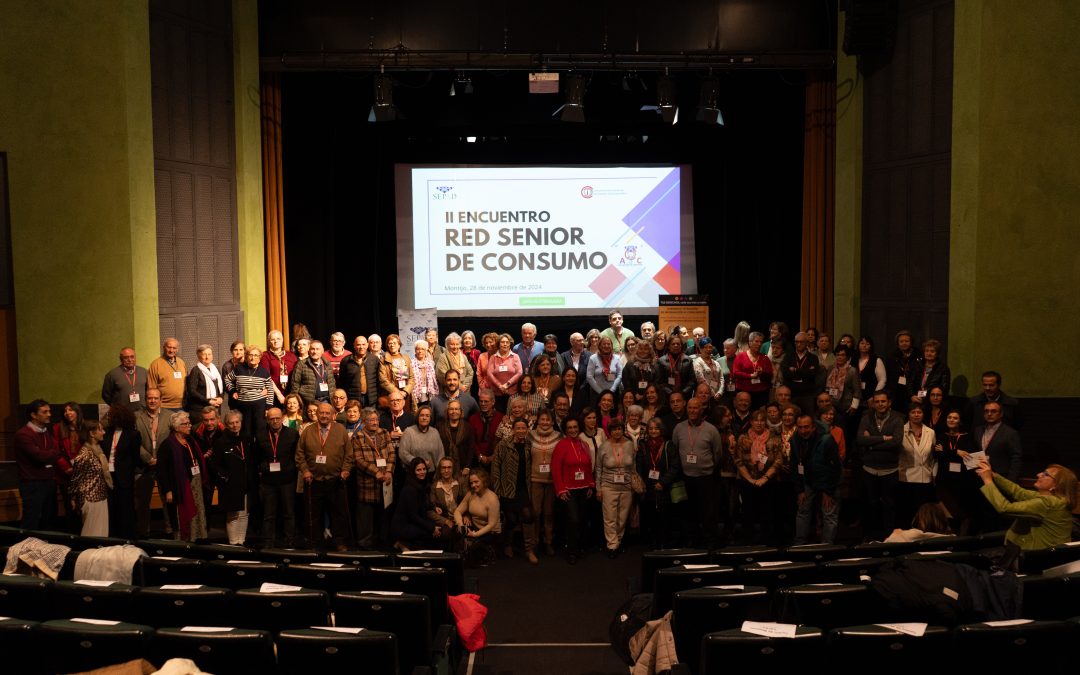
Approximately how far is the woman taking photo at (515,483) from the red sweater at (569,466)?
0.25 m

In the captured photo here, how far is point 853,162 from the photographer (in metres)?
10.8

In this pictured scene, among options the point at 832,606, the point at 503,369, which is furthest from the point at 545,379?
the point at 832,606

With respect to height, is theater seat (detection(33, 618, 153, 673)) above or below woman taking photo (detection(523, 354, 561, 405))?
below

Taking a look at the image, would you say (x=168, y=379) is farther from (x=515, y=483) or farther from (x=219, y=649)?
(x=219, y=649)

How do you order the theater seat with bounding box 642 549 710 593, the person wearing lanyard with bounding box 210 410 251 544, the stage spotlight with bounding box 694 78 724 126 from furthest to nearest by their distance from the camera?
the stage spotlight with bounding box 694 78 724 126, the person wearing lanyard with bounding box 210 410 251 544, the theater seat with bounding box 642 549 710 593

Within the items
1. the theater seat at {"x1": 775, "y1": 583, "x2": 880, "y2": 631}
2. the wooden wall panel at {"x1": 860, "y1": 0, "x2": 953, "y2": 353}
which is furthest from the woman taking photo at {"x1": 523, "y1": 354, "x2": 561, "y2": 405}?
the theater seat at {"x1": 775, "y1": 583, "x2": 880, "y2": 631}

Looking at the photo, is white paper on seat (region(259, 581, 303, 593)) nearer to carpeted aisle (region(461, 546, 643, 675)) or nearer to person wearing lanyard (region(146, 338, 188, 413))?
carpeted aisle (region(461, 546, 643, 675))

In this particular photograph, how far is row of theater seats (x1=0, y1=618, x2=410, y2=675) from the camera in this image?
361 centimetres

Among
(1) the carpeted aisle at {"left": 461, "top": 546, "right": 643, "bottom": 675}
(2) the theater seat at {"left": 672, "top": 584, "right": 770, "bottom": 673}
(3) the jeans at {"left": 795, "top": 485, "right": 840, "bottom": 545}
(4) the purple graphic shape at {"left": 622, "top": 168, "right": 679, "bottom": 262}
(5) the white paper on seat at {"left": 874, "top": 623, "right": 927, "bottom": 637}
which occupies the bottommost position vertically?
(1) the carpeted aisle at {"left": 461, "top": 546, "right": 643, "bottom": 675}

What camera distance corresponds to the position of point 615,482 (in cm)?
780

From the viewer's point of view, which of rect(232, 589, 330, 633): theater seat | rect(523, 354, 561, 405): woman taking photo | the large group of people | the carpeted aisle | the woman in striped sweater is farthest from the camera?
rect(523, 354, 561, 405): woman taking photo

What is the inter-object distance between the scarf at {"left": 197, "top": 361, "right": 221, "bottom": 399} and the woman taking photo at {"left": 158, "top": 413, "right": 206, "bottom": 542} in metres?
1.02

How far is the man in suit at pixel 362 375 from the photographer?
9227 mm

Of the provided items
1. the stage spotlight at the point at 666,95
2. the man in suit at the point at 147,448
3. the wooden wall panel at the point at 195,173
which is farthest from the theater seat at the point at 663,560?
the stage spotlight at the point at 666,95
